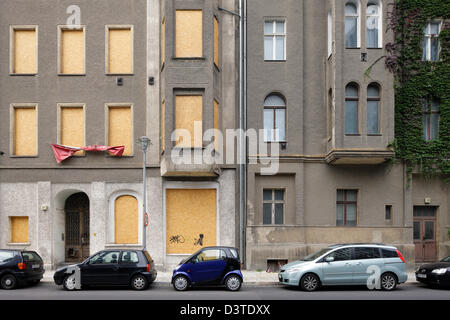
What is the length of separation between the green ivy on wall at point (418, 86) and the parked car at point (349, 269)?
6213mm

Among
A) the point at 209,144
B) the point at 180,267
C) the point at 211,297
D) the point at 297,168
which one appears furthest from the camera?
the point at 297,168

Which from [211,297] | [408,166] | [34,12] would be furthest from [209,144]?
[34,12]

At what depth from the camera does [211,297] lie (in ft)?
42.9

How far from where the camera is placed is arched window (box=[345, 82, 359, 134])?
18.8 m

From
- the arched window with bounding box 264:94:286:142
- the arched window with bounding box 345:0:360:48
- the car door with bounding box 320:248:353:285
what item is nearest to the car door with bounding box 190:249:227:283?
the car door with bounding box 320:248:353:285

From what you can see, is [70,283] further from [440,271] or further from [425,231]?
[425,231]

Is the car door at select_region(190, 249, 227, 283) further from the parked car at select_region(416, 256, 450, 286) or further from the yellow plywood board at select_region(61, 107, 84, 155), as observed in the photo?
the yellow plywood board at select_region(61, 107, 84, 155)

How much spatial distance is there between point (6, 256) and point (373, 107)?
52.3 ft

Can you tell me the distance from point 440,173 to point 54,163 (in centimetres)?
1779

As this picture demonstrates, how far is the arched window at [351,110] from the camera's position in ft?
61.8

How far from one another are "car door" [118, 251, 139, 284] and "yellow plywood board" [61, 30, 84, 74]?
32.6 feet

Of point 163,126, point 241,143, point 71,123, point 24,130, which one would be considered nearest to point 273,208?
point 241,143

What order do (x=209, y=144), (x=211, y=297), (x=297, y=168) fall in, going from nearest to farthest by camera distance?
1. (x=211, y=297)
2. (x=209, y=144)
3. (x=297, y=168)

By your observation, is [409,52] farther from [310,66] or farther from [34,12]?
[34,12]
